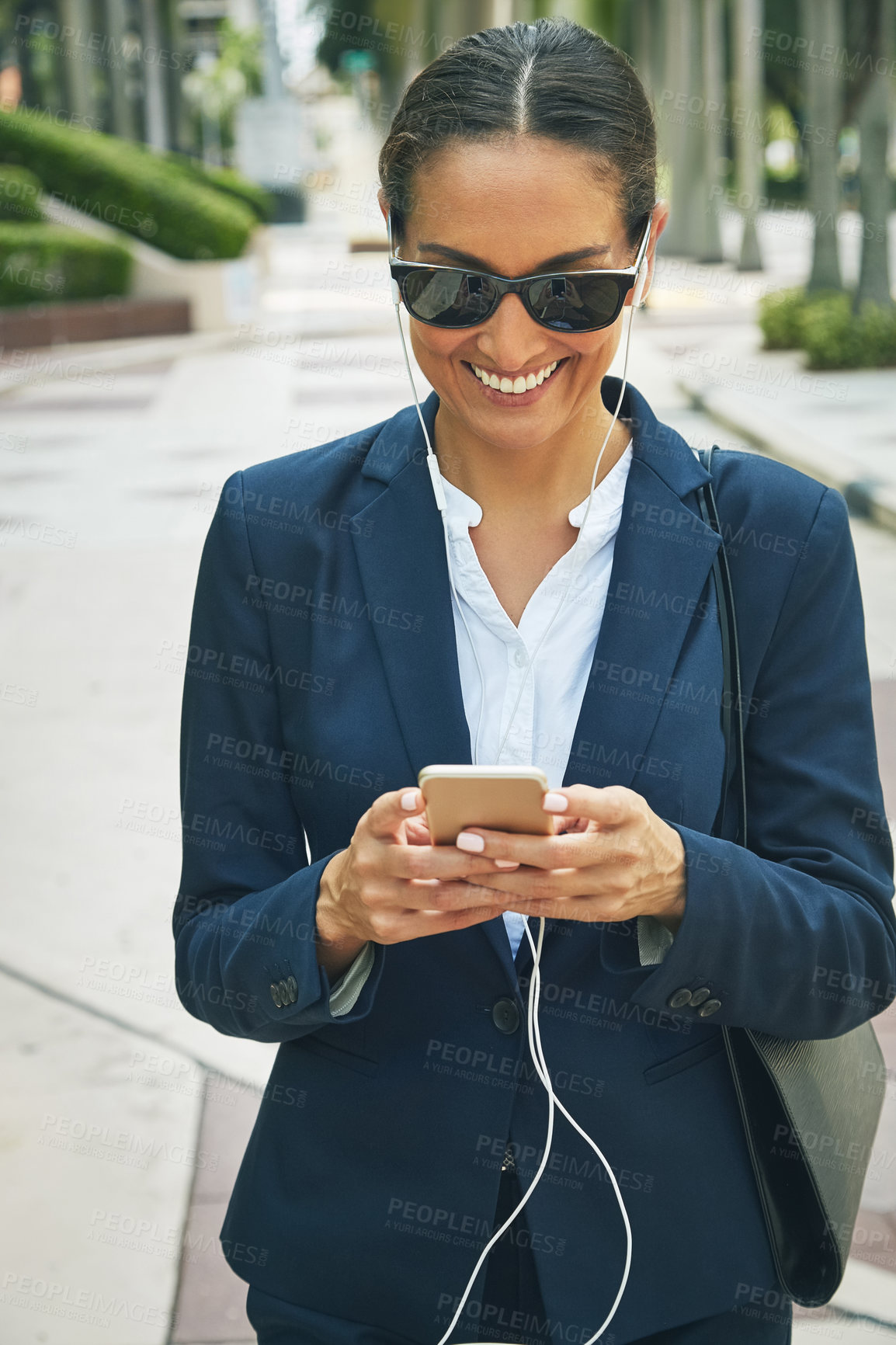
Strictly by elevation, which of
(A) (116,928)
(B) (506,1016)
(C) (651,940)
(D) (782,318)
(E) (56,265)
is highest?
(E) (56,265)

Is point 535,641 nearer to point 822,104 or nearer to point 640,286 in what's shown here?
point 640,286

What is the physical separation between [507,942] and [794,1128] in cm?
41

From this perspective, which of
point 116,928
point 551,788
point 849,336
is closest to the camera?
point 551,788

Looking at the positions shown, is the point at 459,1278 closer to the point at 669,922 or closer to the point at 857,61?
the point at 669,922

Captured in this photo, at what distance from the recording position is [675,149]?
34.0 meters

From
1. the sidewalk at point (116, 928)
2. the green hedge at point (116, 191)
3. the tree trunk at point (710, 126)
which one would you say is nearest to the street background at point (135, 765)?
the sidewalk at point (116, 928)

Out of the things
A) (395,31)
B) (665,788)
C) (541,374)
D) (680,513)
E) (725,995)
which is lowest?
(725,995)

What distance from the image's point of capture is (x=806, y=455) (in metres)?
11.2

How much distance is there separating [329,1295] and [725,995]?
0.63 metres

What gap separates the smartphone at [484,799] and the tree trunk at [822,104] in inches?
693

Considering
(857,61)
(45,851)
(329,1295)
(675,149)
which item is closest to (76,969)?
(45,851)

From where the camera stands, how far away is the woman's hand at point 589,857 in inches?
57.5

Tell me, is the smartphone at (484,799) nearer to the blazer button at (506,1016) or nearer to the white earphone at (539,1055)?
the white earphone at (539,1055)

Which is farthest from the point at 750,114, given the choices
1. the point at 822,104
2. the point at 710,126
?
the point at 822,104
